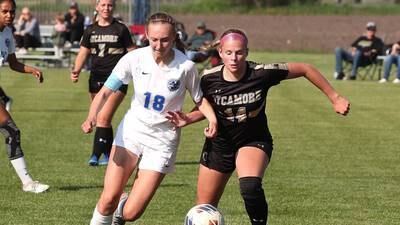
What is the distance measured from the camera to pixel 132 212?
25.4ft

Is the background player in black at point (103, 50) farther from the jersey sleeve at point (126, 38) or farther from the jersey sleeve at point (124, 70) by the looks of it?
the jersey sleeve at point (124, 70)

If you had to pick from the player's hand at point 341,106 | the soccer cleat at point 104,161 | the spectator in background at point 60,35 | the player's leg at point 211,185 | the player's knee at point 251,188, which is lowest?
the spectator in background at point 60,35

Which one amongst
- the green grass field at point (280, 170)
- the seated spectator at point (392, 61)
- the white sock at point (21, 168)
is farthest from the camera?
the seated spectator at point (392, 61)

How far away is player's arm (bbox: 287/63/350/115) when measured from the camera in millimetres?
7817

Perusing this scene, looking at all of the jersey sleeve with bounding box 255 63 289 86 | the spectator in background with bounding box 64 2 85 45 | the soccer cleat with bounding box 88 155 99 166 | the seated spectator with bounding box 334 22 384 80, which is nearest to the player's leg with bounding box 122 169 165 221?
the jersey sleeve with bounding box 255 63 289 86

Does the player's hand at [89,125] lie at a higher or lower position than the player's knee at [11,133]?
higher

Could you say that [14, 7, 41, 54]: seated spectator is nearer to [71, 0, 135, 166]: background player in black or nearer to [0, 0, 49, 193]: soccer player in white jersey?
[71, 0, 135, 166]: background player in black

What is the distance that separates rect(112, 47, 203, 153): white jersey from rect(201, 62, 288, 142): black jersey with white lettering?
16cm

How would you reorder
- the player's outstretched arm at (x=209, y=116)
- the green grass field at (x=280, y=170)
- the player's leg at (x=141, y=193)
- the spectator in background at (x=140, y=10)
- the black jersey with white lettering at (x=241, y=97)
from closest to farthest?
the player's outstretched arm at (x=209, y=116)
the player's leg at (x=141, y=193)
the black jersey with white lettering at (x=241, y=97)
the green grass field at (x=280, y=170)
the spectator in background at (x=140, y=10)

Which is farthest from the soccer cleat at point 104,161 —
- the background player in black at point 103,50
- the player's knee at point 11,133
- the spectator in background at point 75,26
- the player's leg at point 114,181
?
the spectator in background at point 75,26

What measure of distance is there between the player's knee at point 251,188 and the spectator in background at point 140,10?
28789mm

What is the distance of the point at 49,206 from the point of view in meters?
9.79

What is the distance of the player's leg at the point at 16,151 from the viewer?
408 inches

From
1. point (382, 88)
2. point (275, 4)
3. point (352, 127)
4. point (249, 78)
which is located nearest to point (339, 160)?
point (352, 127)
